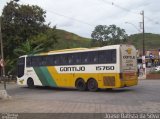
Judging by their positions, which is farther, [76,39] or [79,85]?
[76,39]

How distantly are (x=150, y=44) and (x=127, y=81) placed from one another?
6029 inches

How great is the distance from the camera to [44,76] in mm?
32219

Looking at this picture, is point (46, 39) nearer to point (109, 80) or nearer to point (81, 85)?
point (81, 85)

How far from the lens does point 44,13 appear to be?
60.7 m

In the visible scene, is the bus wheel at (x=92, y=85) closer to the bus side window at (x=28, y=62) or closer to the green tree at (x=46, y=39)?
the bus side window at (x=28, y=62)

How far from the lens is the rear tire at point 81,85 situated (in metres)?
28.0

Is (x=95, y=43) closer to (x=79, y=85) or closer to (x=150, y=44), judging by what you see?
(x=150, y=44)

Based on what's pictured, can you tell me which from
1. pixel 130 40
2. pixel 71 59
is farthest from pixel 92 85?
pixel 130 40

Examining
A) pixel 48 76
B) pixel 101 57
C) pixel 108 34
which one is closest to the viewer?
pixel 101 57

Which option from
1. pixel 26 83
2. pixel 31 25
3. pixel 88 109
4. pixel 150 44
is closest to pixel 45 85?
pixel 26 83

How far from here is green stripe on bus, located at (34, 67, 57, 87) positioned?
31.6m

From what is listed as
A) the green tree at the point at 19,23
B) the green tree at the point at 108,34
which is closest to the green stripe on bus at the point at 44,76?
the green tree at the point at 19,23

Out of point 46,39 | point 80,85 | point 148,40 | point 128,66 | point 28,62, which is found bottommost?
point 80,85

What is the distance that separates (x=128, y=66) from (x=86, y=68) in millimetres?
3238
